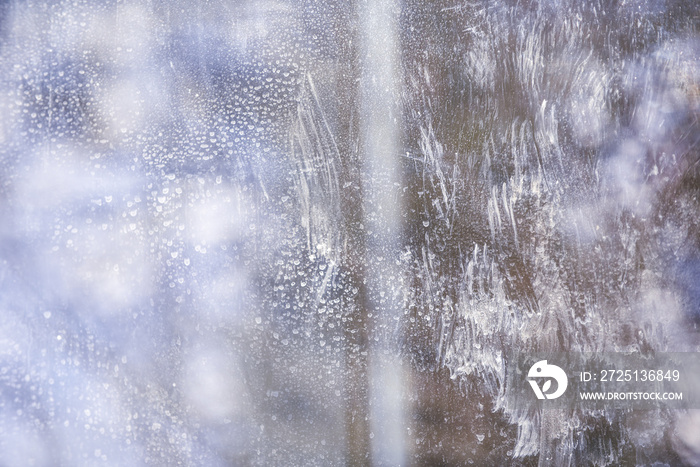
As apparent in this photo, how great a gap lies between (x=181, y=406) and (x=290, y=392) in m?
0.16

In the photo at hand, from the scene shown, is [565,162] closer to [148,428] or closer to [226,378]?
[226,378]

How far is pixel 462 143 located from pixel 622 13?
307 millimetres

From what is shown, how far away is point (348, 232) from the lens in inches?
26.4

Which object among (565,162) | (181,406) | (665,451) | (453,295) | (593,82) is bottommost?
(665,451)

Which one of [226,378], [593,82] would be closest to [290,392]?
[226,378]

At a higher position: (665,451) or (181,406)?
(181,406)

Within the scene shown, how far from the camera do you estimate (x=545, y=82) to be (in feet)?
2.26

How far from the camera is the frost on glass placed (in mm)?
668

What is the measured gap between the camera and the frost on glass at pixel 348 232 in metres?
0.67

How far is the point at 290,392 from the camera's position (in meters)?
0.67

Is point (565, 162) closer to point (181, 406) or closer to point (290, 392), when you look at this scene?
point (290, 392)

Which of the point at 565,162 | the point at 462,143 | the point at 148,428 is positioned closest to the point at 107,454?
the point at 148,428

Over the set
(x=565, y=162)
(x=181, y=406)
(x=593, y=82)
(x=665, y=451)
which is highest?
(x=593, y=82)

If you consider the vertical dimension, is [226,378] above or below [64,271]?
below
